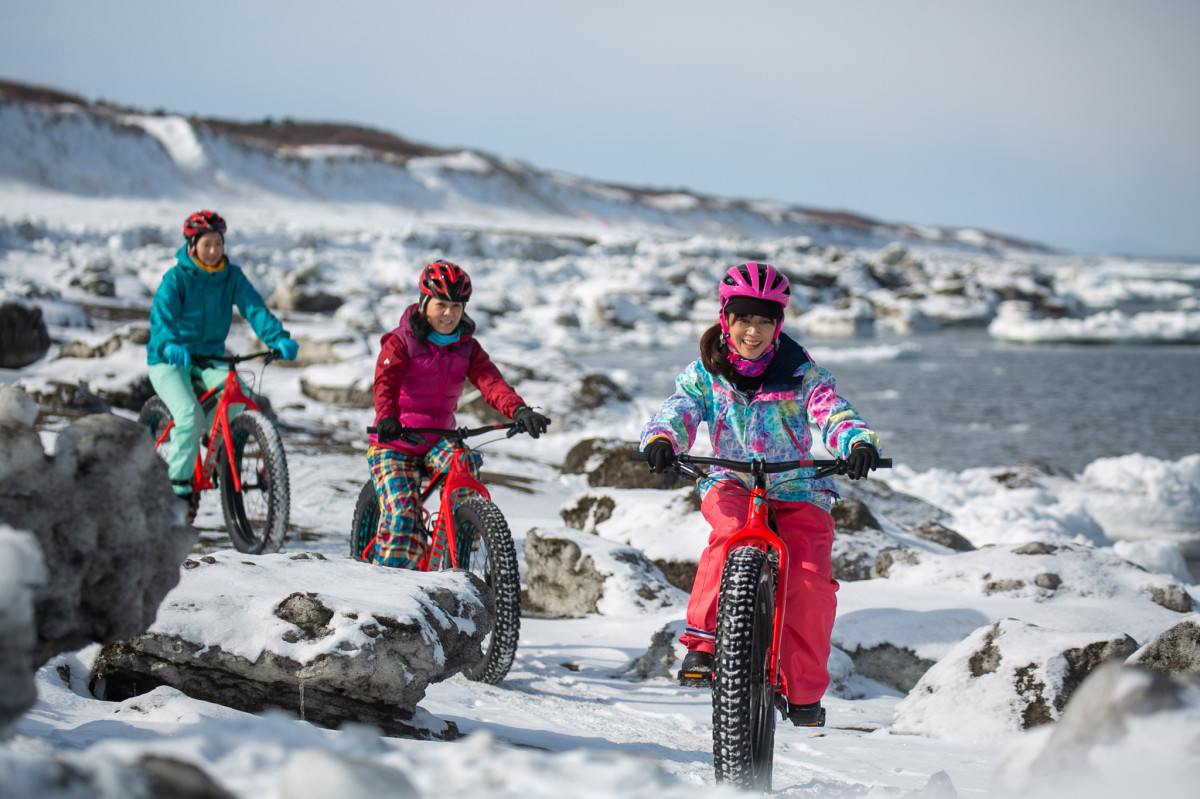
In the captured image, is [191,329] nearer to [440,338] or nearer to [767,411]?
[440,338]

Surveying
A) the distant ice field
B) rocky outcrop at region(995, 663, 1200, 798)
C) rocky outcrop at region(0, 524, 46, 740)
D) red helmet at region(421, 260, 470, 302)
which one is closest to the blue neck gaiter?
red helmet at region(421, 260, 470, 302)

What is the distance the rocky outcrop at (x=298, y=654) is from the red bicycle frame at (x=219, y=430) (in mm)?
2405

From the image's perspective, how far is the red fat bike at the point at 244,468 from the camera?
5.81 meters

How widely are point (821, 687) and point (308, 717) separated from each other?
5.92 ft

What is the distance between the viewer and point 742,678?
3074mm

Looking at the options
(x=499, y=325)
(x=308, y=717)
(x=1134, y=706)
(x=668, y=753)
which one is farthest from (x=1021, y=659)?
(x=499, y=325)

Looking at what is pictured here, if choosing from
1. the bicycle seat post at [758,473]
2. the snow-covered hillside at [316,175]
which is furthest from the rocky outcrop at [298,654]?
the snow-covered hillside at [316,175]

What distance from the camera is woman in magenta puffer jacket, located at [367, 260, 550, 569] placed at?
15.8 ft

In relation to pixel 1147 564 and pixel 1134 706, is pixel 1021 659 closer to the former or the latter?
pixel 1134 706

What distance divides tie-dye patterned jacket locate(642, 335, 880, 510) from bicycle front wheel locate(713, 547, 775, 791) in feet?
1.58

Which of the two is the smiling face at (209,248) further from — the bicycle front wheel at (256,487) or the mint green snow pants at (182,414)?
the bicycle front wheel at (256,487)

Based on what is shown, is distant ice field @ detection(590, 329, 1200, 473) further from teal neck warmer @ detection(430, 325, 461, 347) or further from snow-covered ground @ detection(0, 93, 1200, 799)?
teal neck warmer @ detection(430, 325, 461, 347)

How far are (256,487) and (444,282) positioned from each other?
2171mm

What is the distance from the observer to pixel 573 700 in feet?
14.5
